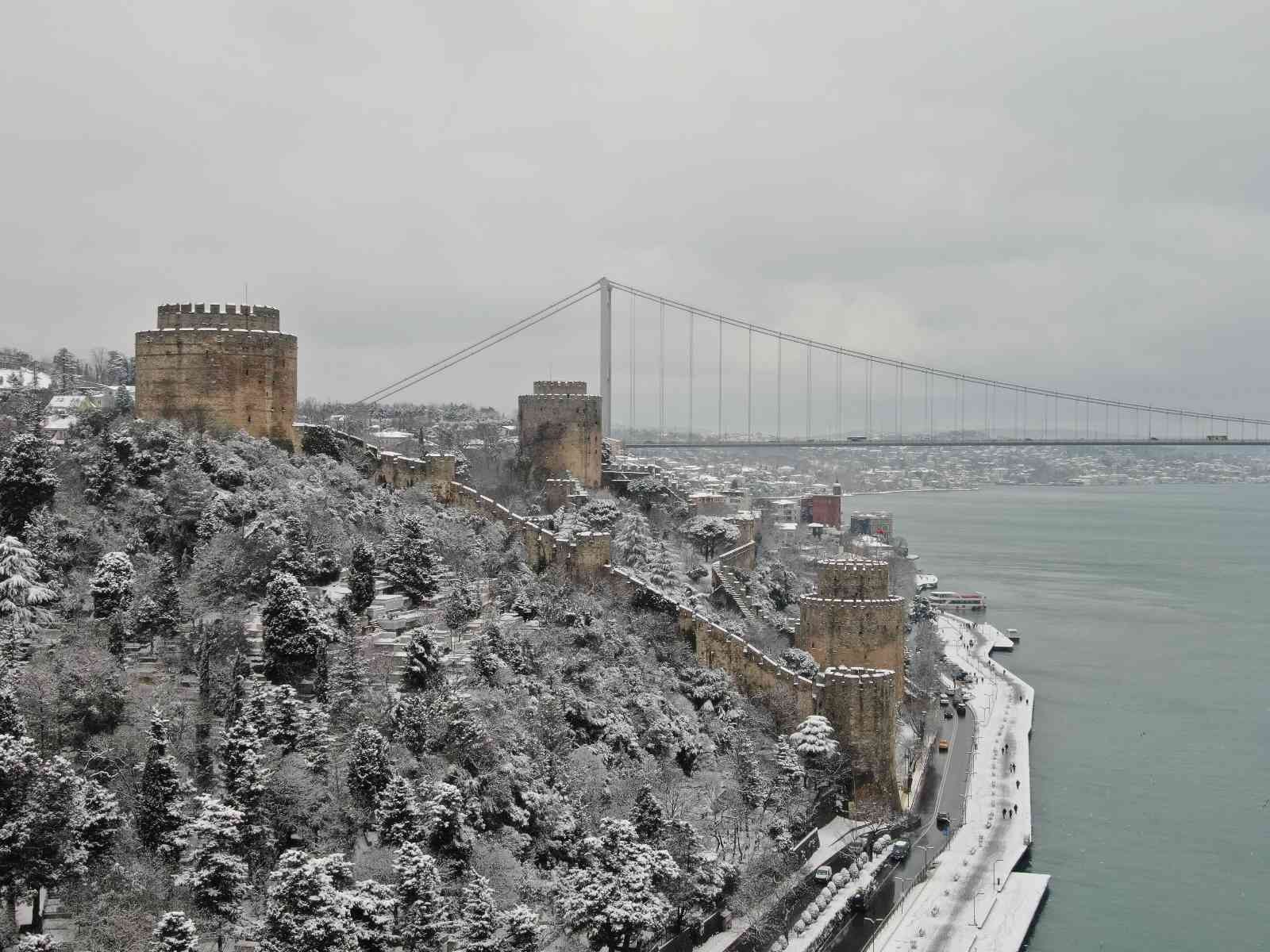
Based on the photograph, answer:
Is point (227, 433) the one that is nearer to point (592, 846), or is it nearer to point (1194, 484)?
point (592, 846)

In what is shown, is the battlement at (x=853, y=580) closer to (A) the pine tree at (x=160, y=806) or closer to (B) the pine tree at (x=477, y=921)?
(B) the pine tree at (x=477, y=921)

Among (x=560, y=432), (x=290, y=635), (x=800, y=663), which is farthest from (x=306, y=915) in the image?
(x=560, y=432)

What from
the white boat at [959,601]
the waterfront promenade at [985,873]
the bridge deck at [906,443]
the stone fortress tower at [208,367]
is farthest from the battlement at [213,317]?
the white boat at [959,601]

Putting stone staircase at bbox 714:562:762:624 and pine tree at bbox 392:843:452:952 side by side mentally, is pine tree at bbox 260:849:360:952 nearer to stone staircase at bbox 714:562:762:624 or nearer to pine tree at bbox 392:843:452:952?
pine tree at bbox 392:843:452:952

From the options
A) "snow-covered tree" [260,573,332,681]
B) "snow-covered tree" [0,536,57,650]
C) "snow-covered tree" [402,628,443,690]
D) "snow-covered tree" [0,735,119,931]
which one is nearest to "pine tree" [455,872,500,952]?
"snow-covered tree" [0,735,119,931]

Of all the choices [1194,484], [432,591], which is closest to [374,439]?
[432,591]
